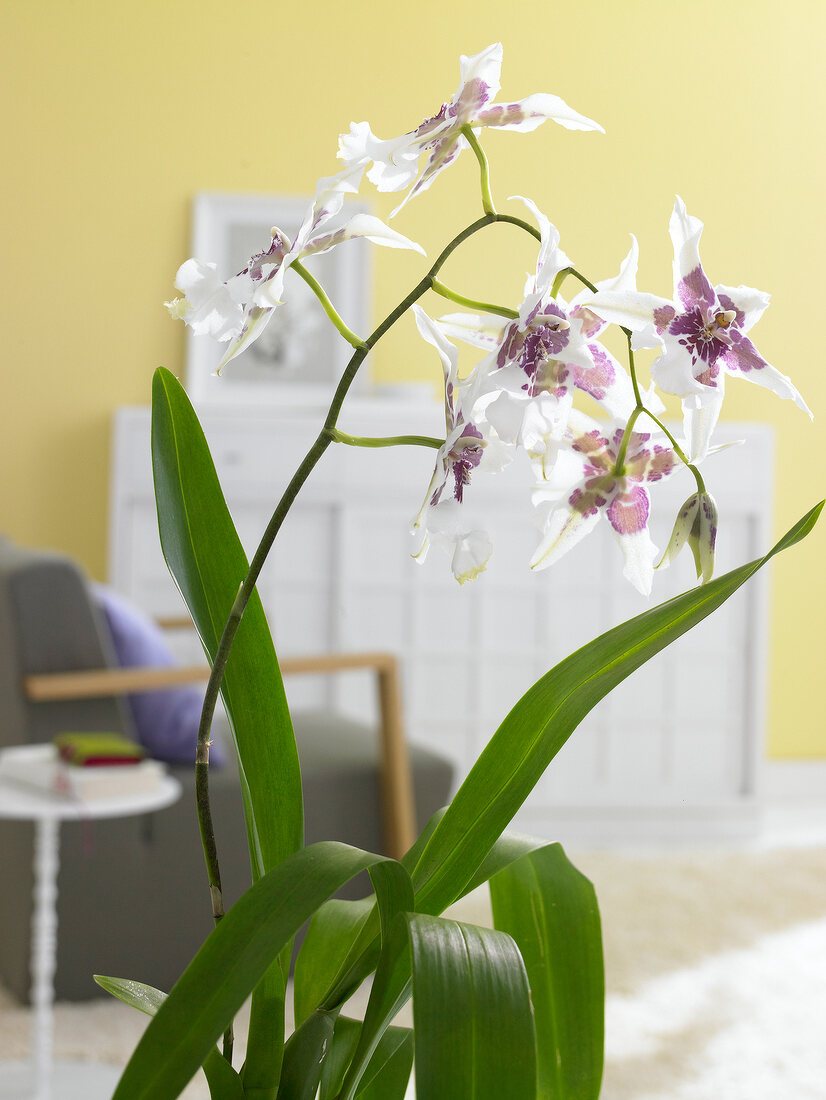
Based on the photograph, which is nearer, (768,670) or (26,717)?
(26,717)

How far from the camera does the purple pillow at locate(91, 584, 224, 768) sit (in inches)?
92.4

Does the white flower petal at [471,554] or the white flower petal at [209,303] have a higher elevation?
the white flower petal at [209,303]

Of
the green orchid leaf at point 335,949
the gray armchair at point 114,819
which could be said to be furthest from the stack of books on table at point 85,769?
the green orchid leaf at point 335,949

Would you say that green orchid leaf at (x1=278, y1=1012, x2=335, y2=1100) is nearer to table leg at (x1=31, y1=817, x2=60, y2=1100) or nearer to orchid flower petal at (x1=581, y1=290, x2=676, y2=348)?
orchid flower petal at (x1=581, y1=290, x2=676, y2=348)

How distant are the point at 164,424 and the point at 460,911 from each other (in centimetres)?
244

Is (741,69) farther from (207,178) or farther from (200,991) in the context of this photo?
(200,991)

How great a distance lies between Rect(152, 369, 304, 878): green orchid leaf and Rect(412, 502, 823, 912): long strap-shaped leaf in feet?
0.23

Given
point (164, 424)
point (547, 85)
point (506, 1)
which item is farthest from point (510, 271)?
point (164, 424)

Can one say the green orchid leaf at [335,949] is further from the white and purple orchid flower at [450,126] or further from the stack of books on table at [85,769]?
the stack of books on table at [85,769]

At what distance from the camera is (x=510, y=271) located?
12.6 feet

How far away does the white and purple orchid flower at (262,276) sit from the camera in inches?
17.3

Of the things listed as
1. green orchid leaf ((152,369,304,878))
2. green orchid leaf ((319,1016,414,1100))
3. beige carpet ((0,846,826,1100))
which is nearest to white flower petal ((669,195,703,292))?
green orchid leaf ((152,369,304,878))

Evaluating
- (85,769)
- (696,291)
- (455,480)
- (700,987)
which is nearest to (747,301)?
(696,291)

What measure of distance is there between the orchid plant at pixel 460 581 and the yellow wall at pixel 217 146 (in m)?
3.33
